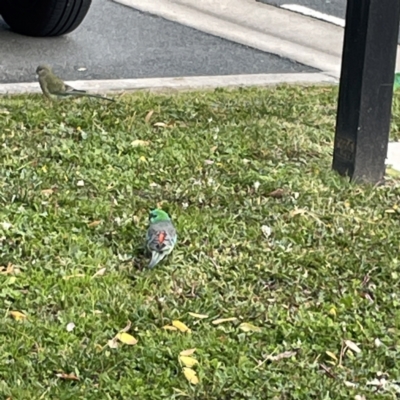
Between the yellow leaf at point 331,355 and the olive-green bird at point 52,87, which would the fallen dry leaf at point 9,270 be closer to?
the yellow leaf at point 331,355

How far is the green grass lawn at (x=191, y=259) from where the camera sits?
3197 mm

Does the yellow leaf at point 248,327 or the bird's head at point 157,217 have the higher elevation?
the bird's head at point 157,217

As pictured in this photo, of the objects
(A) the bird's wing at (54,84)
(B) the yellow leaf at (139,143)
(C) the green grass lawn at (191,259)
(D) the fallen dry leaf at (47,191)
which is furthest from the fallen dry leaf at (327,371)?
(A) the bird's wing at (54,84)

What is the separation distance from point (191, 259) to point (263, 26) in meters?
6.26

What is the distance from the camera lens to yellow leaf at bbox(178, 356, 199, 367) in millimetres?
3217

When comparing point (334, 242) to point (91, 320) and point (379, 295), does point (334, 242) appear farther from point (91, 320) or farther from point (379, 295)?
point (91, 320)

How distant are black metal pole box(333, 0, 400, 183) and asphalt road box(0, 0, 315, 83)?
2.66 m

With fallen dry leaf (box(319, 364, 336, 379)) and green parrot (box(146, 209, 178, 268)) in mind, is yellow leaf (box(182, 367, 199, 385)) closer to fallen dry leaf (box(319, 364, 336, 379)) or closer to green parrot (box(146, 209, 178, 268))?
fallen dry leaf (box(319, 364, 336, 379))

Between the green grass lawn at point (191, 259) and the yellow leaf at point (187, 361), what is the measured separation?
14 mm

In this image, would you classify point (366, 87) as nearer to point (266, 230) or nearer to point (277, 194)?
point (277, 194)

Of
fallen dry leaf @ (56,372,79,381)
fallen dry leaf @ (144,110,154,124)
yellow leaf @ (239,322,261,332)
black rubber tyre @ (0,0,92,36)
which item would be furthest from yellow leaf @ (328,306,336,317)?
black rubber tyre @ (0,0,92,36)

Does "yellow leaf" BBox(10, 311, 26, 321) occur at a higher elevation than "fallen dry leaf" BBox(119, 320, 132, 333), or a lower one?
higher

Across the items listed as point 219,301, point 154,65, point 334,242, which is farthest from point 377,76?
point 154,65

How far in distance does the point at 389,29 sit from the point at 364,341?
1.92 meters
